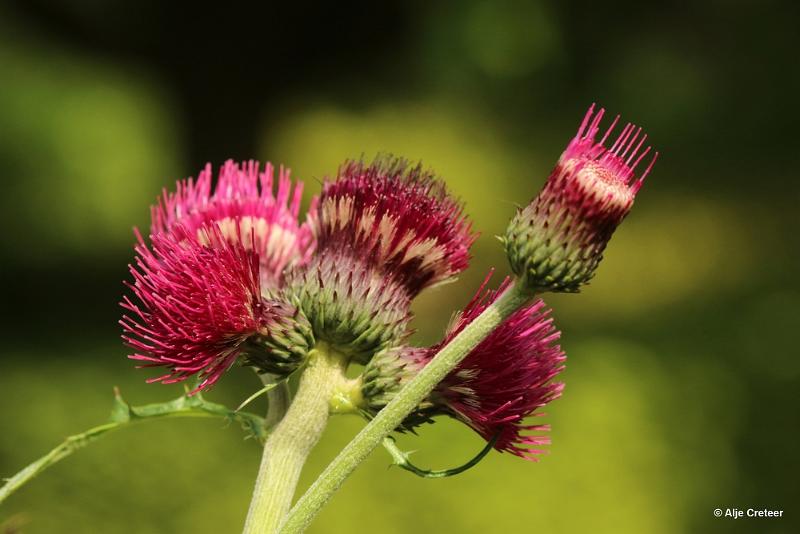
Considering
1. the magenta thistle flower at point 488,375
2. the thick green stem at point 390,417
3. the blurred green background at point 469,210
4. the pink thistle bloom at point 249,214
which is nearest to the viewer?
the thick green stem at point 390,417

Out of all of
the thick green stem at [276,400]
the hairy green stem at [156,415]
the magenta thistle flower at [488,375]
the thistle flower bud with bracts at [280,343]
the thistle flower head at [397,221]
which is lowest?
the hairy green stem at [156,415]

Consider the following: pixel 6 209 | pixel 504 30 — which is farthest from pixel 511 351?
pixel 504 30

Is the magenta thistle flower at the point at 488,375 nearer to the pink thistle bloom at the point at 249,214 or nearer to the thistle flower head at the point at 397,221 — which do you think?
the thistle flower head at the point at 397,221

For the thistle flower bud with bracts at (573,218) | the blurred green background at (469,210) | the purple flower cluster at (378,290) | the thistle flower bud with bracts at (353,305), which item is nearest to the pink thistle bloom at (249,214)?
the purple flower cluster at (378,290)

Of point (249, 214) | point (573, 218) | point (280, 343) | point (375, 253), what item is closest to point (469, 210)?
point (249, 214)

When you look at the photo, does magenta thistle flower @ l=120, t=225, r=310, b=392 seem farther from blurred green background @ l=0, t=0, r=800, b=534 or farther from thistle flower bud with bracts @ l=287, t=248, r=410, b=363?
blurred green background @ l=0, t=0, r=800, b=534

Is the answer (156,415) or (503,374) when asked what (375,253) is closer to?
(503,374)
